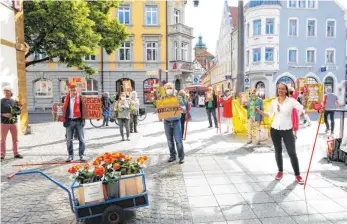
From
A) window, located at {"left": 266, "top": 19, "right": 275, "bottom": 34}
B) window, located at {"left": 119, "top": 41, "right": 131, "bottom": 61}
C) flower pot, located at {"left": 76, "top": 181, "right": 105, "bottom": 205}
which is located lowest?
flower pot, located at {"left": 76, "top": 181, "right": 105, "bottom": 205}

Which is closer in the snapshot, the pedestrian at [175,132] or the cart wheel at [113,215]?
the cart wheel at [113,215]

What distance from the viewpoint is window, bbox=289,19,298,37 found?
110 ft

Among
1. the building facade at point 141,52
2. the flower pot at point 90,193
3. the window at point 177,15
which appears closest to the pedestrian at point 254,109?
the flower pot at point 90,193

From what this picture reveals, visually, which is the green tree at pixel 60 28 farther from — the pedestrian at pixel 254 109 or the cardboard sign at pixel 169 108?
the pedestrian at pixel 254 109

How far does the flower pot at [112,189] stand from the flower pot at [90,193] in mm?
88

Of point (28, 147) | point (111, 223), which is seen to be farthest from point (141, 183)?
point (28, 147)

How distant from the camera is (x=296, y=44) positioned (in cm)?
3372

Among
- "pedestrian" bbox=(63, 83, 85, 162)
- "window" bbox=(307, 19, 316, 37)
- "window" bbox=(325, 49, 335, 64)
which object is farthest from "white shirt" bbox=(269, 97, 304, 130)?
"window" bbox=(325, 49, 335, 64)

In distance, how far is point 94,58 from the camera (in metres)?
29.2

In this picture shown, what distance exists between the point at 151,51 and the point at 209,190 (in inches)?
1033

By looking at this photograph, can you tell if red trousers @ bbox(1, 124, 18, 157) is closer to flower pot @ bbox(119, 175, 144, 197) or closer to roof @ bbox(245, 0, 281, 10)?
flower pot @ bbox(119, 175, 144, 197)

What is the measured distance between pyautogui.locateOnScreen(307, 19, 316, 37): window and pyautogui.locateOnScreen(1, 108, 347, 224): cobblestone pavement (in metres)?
30.7

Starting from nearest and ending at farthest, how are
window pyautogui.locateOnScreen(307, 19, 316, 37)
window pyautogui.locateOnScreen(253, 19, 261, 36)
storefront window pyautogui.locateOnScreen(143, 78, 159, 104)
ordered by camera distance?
storefront window pyautogui.locateOnScreen(143, 78, 159, 104), window pyautogui.locateOnScreen(253, 19, 261, 36), window pyautogui.locateOnScreen(307, 19, 316, 37)

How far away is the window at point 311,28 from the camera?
33.9 meters
